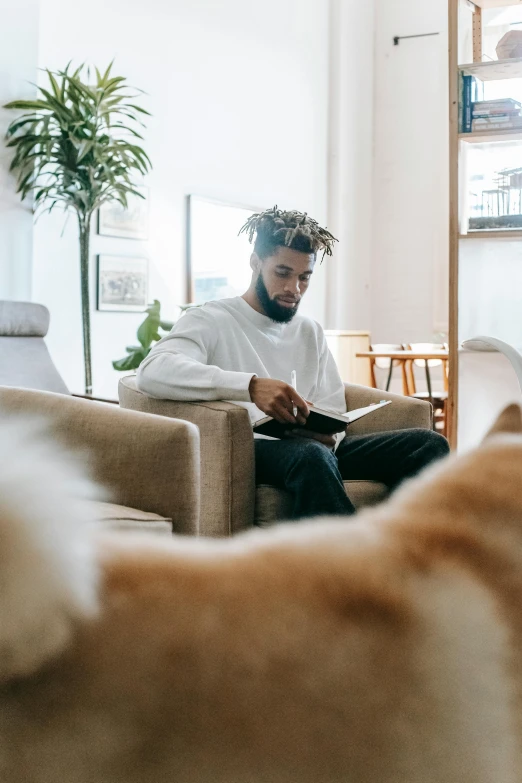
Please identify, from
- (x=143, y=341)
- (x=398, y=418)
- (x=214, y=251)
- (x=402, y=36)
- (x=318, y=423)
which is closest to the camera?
(x=318, y=423)

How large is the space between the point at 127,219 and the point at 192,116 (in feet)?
3.17

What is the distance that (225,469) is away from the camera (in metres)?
1.91

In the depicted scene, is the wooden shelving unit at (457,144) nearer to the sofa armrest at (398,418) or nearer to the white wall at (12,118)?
the sofa armrest at (398,418)

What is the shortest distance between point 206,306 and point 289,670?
1.94 meters

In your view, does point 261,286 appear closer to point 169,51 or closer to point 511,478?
point 511,478

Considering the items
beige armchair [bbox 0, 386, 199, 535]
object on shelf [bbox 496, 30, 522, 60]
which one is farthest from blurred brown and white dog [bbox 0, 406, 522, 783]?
object on shelf [bbox 496, 30, 522, 60]

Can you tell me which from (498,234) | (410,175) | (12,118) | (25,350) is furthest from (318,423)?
(410,175)

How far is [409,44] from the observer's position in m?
7.53

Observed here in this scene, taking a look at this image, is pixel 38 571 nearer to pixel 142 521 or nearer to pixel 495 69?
pixel 142 521

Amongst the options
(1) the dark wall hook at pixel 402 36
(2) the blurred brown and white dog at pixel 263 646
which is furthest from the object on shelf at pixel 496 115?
(1) the dark wall hook at pixel 402 36

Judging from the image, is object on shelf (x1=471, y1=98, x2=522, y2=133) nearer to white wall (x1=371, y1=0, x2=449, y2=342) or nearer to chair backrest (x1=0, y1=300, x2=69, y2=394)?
chair backrest (x1=0, y1=300, x2=69, y2=394)

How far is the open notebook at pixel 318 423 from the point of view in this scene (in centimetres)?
196

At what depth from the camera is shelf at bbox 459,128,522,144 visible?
309cm

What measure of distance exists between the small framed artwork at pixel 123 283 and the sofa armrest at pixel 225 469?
9.45 ft
